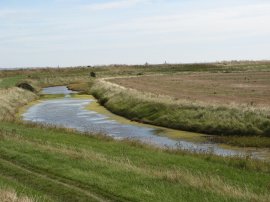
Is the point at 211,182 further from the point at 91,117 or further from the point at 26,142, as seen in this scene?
the point at 91,117

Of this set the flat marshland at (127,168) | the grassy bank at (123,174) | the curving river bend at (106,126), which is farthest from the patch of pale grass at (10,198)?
the curving river bend at (106,126)

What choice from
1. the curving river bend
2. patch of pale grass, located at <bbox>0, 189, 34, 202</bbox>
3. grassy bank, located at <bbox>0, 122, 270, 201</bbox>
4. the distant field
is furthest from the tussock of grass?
patch of pale grass, located at <bbox>0, 189, 34, 202</bbox>

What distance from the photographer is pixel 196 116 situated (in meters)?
38.9

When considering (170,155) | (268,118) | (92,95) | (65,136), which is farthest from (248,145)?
(92,95)

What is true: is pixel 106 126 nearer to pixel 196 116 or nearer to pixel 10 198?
pixel 196 116

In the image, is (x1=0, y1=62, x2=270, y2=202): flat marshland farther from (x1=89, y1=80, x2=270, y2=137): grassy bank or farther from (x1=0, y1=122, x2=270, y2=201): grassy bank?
(x1=89, y1=80, x2=270, y2=137): grassy bank

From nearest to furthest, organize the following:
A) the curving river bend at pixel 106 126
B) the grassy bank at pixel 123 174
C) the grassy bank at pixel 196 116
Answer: the grassy bank at pixel 123 174 → the curving river bend at pixel 106 126 → the grassy bank at pixel 196 116

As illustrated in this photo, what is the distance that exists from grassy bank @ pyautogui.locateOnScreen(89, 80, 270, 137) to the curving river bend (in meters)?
2.03

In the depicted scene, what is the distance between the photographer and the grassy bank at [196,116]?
111 feet

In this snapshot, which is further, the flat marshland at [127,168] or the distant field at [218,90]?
the distant field at [218,90]

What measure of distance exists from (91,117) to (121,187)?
1290 inches

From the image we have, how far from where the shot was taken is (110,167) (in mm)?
17797

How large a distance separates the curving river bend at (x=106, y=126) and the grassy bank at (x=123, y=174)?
4149 mm

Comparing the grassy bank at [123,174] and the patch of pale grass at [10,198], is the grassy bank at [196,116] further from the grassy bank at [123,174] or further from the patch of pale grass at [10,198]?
the patch of pale grass at [10,198]
